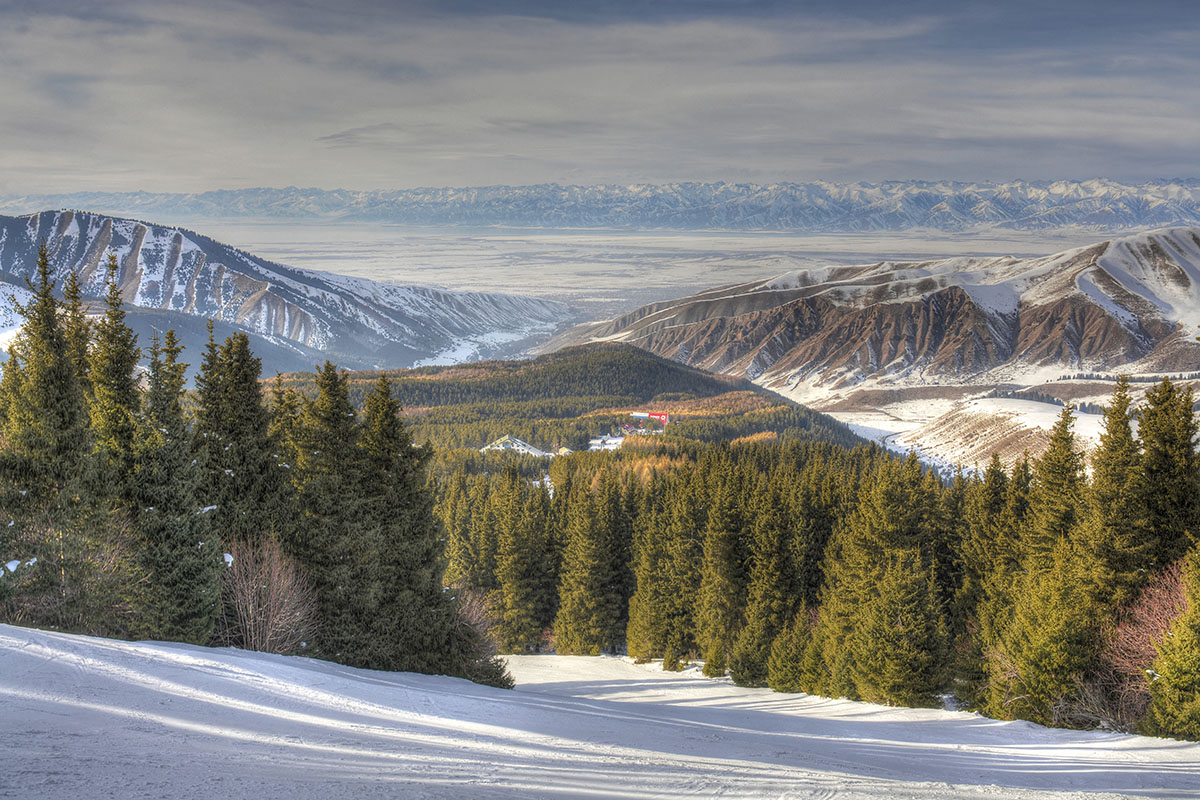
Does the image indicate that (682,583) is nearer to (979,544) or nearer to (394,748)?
(979,544)

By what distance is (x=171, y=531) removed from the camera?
2550 cm

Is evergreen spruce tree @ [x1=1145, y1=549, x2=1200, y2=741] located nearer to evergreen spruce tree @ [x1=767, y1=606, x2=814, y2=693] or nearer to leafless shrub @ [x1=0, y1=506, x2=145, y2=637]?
evergreen spruce tree @ [x1=767, y1=606, x2=814, y2=693]

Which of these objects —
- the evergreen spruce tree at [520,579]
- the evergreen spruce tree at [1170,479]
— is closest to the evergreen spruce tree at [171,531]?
the evergreen spruce tree at [1170,479]

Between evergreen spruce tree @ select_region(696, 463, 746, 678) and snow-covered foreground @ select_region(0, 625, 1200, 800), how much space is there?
28.8m

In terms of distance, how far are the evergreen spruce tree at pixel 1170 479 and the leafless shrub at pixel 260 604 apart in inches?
1437

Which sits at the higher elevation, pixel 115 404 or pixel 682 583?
pixel 115 404

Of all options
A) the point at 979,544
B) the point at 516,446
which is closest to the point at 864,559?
the point at 979,544

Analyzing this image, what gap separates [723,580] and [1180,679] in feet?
103

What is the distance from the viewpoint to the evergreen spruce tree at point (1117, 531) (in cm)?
3191

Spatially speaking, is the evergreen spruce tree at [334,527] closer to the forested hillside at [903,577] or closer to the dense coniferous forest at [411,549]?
the dense coniferous forest at [411,549]

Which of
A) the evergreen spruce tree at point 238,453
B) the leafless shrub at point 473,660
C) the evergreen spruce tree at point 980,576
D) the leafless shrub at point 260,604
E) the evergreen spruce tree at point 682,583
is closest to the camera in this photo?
the leafless shrub at point 260,604

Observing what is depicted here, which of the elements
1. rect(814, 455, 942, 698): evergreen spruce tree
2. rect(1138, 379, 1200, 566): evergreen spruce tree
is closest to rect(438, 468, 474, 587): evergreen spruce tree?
rect(814, 455, 942, 698): evergreen spruce tree

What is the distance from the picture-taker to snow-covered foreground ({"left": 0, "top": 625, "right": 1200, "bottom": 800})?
11422 millimetres

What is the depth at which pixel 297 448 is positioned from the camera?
1297 inches
